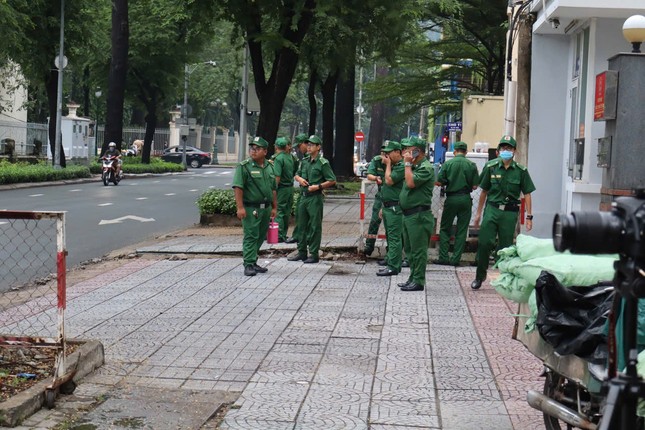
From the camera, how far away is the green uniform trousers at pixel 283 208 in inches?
698

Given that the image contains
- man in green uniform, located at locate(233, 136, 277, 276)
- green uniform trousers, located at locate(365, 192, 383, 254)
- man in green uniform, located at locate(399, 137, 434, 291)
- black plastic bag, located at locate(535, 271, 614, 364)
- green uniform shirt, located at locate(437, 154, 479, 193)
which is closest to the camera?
black plastic bag, located at locate(535, 271, 614, 364)

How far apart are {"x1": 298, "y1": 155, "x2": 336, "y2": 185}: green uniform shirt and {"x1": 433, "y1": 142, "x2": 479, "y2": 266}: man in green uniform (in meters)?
1.55

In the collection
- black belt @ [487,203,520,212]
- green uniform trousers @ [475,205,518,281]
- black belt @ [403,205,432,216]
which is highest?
black belt @ [487,203,520,212]

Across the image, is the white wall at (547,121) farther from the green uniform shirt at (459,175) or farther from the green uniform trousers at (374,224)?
the green uniform trousers at (374,224)

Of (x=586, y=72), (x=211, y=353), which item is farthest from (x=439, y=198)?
(x=211, y=353)

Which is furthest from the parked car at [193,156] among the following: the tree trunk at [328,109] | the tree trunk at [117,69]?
the tree trunk at [328,109]

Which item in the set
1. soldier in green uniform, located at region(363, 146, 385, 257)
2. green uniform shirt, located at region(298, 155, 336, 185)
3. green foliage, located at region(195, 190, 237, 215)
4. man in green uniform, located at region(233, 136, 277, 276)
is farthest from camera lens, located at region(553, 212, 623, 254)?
green foliage, located at region(195, 190, 237, 215)

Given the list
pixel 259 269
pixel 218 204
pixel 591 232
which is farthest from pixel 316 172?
pixel 591 232

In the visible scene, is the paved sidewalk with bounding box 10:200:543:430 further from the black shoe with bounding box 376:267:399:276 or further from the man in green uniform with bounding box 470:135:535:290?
the man in green uniform with bounding box 470:135:535:290

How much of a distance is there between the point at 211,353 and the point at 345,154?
3133 centimetres

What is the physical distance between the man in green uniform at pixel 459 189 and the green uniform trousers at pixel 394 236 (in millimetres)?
1036

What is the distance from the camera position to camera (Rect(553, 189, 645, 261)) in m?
3.47

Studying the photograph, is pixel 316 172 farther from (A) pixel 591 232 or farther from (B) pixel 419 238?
(A) pixel 591 232

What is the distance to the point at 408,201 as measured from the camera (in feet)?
40.9
